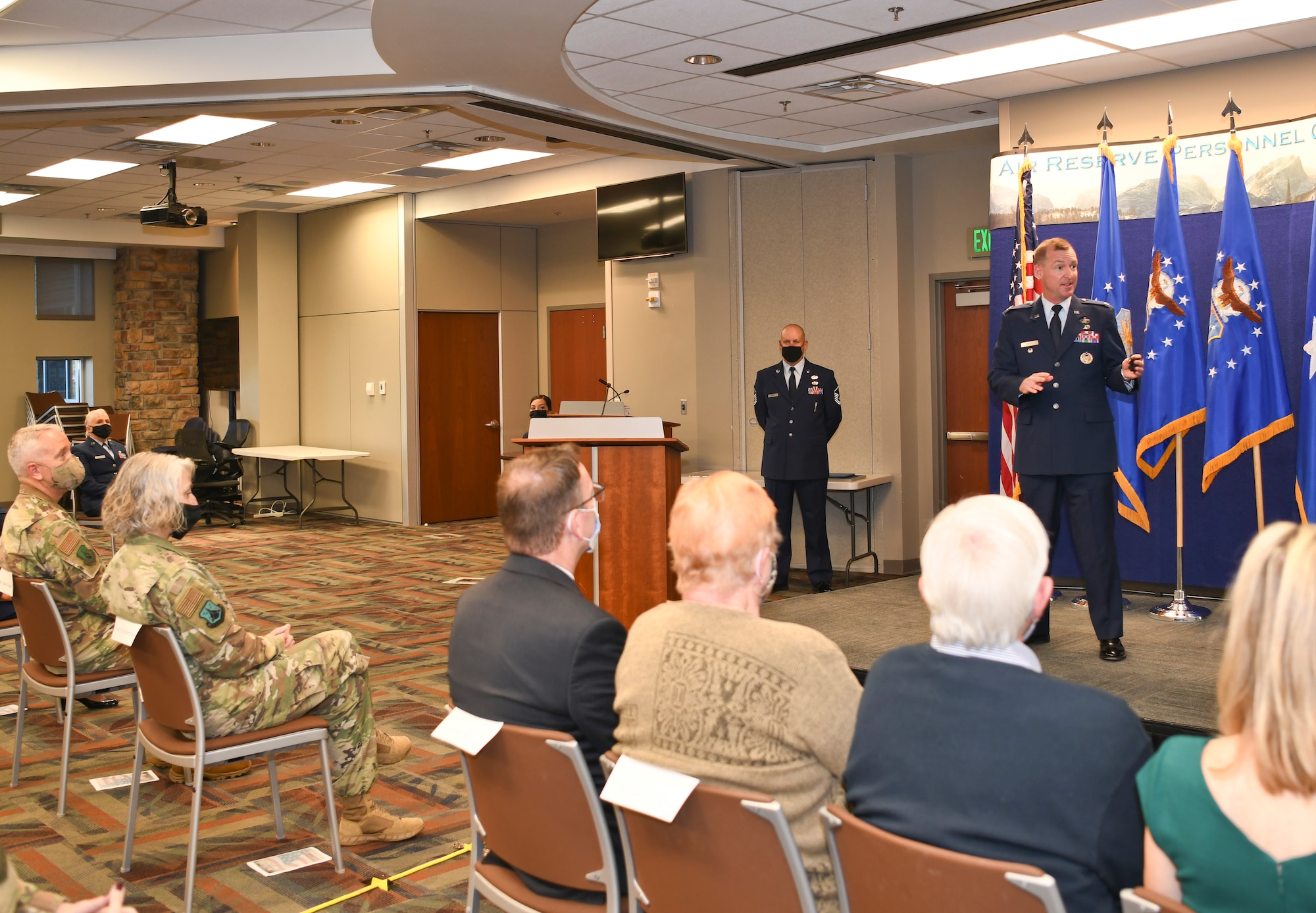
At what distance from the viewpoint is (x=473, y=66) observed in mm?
6098

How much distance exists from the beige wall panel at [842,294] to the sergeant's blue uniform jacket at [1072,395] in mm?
3981

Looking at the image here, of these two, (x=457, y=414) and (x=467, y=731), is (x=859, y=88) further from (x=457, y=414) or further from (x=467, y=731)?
(x=457, y=414)

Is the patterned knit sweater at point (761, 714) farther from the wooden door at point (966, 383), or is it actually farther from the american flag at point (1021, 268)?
the wooden door at point (966, 383)

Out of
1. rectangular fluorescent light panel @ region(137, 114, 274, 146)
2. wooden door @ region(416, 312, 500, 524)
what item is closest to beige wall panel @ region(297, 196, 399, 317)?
wooden door @ region(416, 312, 500, 524)

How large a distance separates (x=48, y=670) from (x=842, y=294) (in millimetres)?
6209

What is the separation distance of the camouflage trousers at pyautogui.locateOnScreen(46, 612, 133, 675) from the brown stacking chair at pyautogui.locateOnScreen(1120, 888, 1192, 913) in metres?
3.64

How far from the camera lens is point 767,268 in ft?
Result: 29.7

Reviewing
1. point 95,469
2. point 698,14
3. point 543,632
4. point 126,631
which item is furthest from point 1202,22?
point 95,469

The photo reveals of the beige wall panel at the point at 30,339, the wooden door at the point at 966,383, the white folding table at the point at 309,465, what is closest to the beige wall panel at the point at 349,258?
the white folding table at the point at 309,465

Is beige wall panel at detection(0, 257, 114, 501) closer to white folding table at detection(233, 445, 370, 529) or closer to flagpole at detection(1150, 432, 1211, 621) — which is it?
white folding table at detection(233, 445, 370, 529)

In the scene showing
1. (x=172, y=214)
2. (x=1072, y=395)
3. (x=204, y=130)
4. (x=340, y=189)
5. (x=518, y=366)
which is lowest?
(x=1072, y=395)

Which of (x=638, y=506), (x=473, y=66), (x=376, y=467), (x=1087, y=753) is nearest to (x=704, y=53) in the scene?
(x=473, y=66)

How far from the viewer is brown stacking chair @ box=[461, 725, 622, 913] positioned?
2035 millimetres

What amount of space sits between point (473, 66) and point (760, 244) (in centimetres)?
353
